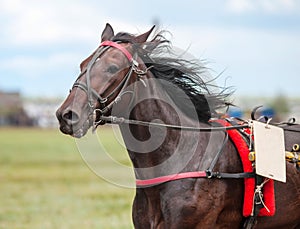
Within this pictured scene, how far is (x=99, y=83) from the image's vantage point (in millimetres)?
5055

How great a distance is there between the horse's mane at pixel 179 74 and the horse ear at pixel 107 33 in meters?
0.09

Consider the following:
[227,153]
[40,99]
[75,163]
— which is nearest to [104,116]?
[227,153]

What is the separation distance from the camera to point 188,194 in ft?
17.3

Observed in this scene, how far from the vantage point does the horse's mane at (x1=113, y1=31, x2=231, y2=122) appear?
A: 5496mm

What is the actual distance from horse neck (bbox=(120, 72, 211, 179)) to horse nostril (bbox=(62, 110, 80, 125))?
54 centimetres

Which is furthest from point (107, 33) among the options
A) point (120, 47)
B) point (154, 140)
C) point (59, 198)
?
point (59, 198)

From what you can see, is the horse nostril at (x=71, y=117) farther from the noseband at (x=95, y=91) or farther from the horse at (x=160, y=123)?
the noseband at (x=95, y=91)

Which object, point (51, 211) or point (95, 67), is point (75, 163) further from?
point (95, 67)

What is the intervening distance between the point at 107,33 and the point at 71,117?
930 mm

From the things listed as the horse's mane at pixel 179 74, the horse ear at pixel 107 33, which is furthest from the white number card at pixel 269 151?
the horse ear at pixel 107 33

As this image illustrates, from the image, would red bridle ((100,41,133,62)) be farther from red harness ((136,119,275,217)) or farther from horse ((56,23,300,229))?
red harness ((136,119,275,217))

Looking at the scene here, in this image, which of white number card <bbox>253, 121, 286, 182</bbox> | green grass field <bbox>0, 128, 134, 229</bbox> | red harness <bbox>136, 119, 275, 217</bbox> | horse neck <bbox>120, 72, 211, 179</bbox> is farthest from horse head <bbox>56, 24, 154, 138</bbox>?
white number card <bbox>253, 121, 286, 182</bbox>

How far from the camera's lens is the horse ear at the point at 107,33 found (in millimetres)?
5441

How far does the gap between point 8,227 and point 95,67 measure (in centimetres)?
560
